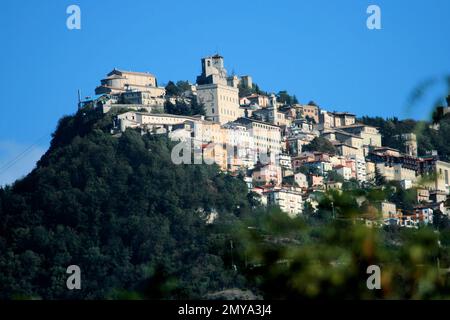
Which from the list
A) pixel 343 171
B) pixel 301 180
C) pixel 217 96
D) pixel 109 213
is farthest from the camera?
pixel 217 96

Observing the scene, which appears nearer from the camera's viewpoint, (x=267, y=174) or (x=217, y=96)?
(x=267, y=174)

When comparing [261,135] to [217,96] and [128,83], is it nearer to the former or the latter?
[217,96]

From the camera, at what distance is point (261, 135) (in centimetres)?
7550

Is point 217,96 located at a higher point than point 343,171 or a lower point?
higher

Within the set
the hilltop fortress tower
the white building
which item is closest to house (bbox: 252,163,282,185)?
the white building

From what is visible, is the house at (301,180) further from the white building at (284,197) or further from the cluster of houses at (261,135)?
the white building at (284,197)

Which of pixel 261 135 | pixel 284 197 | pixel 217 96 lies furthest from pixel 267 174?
pixel 217 96

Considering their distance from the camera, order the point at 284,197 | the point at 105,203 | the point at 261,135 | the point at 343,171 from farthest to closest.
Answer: the point at 261,135 < the point at 343,171 < the point at 284,197 < the point at 105,203

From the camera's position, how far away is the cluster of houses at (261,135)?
226 ft

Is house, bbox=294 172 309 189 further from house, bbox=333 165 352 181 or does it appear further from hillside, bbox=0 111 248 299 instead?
hillside, bbox=0 111 248 299

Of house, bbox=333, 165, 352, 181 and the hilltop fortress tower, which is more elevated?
the hilltop fortress tower

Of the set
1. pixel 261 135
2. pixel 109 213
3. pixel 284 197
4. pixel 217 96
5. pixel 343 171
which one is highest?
pixel 217 96

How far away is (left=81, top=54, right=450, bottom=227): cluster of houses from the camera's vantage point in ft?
226

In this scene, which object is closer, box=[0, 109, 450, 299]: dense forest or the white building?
box=[0, 109, 450, 299]: dense forest
